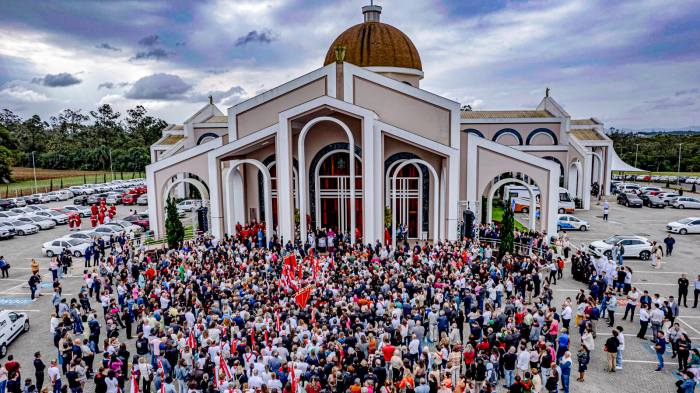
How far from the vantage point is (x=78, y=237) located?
2686 cm

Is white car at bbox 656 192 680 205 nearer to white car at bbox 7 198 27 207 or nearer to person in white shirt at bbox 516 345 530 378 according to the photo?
person in white shirt at bbox 516 345 530 378

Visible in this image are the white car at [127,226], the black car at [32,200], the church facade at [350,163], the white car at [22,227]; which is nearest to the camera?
the church facade at [350,163]

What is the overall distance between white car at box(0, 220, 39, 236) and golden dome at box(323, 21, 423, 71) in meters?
26.0

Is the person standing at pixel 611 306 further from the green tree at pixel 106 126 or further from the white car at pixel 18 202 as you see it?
the green tree at pixel 106 126

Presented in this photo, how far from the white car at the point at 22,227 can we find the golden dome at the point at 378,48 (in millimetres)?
26013

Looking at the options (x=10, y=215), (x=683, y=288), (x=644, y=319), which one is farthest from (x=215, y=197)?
(x=683, y=288)

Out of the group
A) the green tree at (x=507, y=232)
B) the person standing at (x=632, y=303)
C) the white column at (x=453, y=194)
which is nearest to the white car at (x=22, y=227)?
the white column at (x=453, y=194)

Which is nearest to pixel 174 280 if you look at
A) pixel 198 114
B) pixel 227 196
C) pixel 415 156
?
pixel 227 196

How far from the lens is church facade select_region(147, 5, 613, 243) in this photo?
2444cm

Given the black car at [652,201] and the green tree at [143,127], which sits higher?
the green tree at [143,127]

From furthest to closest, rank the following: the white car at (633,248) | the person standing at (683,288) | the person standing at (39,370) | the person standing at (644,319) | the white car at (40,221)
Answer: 1. the white car at (40,221)
2. the white car at (633,248)
3. the person standing at (683,288)
4. the person standing at (644,319)
5. the person standing at (39,370)

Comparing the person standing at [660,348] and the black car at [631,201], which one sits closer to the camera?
the person standing at [660,348]

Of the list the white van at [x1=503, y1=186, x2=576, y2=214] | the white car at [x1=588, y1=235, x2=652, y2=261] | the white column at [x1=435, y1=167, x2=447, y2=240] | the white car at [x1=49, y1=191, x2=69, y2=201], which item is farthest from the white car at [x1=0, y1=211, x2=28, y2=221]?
the white car at [x1=588, y1=235, x2=652, y2=261]

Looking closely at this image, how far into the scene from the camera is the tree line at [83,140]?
76.0 m
